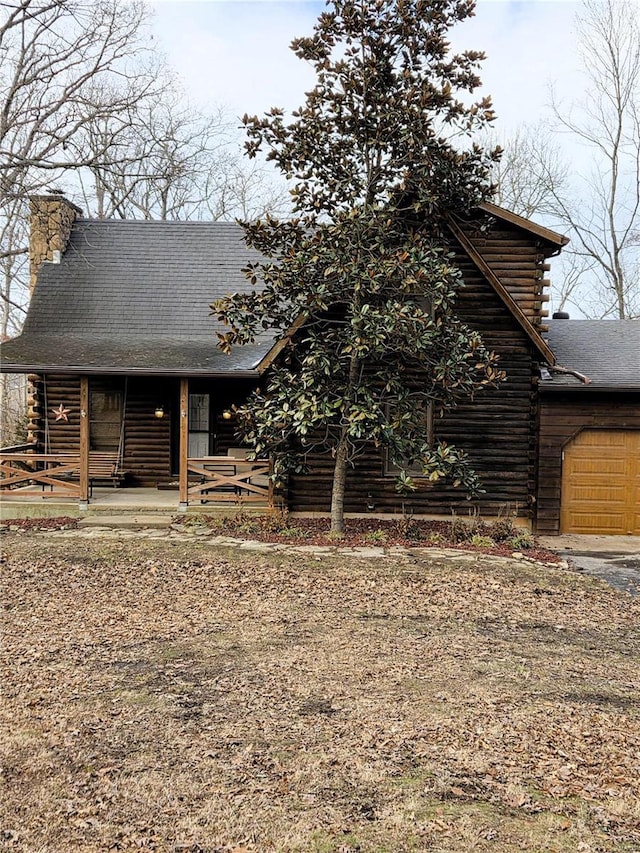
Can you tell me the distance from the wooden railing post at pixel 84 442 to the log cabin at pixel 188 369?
0.09 ft

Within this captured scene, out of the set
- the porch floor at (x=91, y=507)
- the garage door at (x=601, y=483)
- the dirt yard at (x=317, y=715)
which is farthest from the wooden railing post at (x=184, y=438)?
the garage door at (x=601, y=483)

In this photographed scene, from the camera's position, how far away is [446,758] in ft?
14.3

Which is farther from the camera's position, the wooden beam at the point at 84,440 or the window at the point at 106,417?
the window at the point at 106,417

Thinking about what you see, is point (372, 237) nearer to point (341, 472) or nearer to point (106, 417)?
point (341, 472)

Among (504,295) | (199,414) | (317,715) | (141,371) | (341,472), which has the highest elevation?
(504,295)

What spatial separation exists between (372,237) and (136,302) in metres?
6.96

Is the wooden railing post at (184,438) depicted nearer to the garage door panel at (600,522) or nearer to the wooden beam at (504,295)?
the wooden beam at (504,295)

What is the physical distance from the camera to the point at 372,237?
10680 mm

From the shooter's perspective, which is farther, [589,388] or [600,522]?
[600,522]

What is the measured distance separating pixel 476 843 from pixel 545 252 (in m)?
10.9

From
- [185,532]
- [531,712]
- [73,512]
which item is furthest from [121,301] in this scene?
[531,712]

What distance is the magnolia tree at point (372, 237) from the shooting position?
10344 mm

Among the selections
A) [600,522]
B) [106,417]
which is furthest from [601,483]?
[106,417]

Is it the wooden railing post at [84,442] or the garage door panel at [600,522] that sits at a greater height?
the wooden railing post at [84,442]
